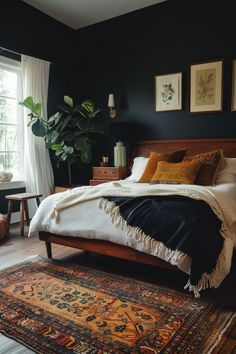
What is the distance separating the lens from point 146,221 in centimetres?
219

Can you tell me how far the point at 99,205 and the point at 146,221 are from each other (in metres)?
0.46

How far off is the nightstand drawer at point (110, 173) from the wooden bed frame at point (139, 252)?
14.8 inches

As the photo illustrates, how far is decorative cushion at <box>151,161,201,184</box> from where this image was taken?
9.97ft

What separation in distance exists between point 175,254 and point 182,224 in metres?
0.21

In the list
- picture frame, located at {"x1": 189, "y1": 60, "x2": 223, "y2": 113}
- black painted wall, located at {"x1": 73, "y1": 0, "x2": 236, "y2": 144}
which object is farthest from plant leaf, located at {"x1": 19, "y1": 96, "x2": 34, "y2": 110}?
picture frame, located at {"x1": 189, "y1": 60, "x2": 223, "y2": 113}

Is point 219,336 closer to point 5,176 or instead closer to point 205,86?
point 205,86

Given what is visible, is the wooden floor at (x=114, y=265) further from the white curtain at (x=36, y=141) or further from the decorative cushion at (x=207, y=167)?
the white curtain at (x=36, y=141)

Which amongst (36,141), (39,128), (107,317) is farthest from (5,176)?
(107,317)

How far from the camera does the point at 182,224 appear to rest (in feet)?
6.65

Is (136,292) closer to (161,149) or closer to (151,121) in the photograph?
(161,149)

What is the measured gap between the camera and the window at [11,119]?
168 inches

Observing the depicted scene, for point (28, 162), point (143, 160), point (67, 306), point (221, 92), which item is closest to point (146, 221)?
point (67, 306)

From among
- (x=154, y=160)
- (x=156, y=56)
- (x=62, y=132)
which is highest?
A: (x=156, y=56)

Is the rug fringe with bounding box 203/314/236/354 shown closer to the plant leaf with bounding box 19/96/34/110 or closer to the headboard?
the headboard
